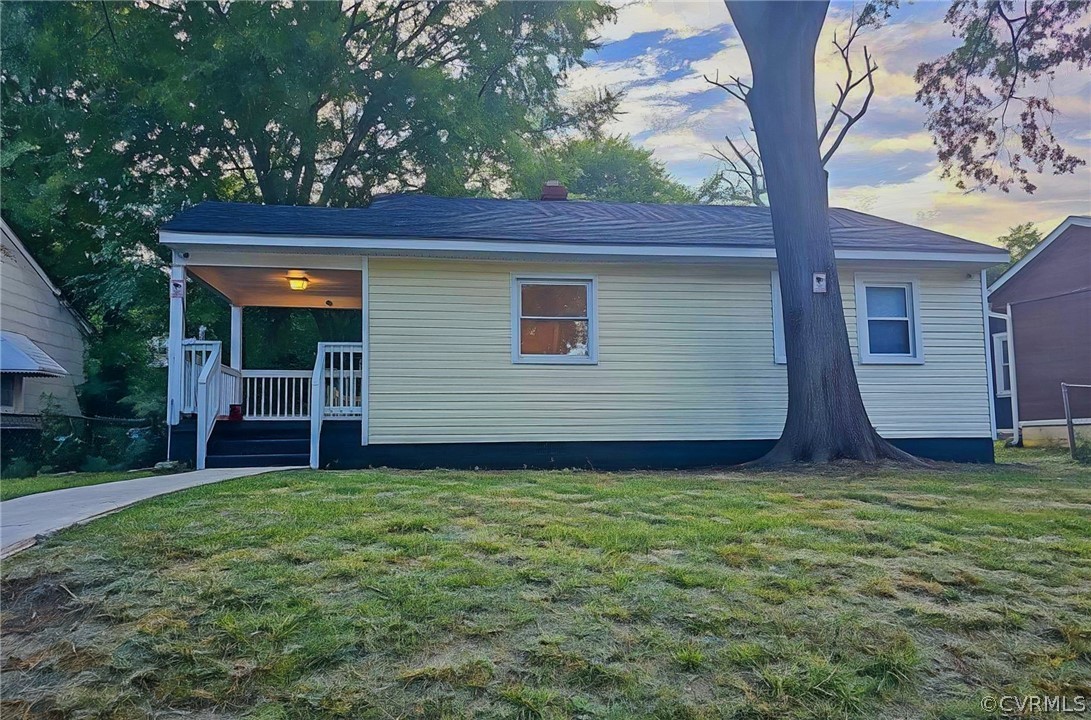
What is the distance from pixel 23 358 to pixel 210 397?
4.94 meters

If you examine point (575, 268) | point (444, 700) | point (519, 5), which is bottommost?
point (444, 700)

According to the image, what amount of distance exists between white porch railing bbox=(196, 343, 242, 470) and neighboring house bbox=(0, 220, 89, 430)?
4078 millimetres

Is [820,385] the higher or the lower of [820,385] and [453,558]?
the higher

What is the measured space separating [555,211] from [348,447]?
16.1ft

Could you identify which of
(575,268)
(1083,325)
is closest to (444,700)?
(575,268)

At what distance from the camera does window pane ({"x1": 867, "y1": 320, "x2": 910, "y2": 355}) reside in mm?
9828

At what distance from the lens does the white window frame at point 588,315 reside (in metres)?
9.17

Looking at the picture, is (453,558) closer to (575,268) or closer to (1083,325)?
(575,268)

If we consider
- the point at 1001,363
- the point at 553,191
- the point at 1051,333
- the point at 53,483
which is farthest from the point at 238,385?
the point at 1001,363

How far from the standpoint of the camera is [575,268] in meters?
9.31

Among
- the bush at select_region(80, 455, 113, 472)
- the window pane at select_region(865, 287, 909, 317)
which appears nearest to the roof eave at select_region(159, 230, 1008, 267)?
the window pane at select_region(865, 287, 909, 317)

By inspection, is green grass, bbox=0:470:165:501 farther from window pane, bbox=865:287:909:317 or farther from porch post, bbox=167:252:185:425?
window pane, bbox=865:287:909:317

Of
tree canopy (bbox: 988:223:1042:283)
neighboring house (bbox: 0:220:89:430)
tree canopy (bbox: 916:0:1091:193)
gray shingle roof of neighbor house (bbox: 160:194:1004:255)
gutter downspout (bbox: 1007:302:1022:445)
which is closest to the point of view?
gray shingle roof of neighbor house (bbox: 160:194:1004:255)

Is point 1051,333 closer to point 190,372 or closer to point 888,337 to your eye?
point 888,337
